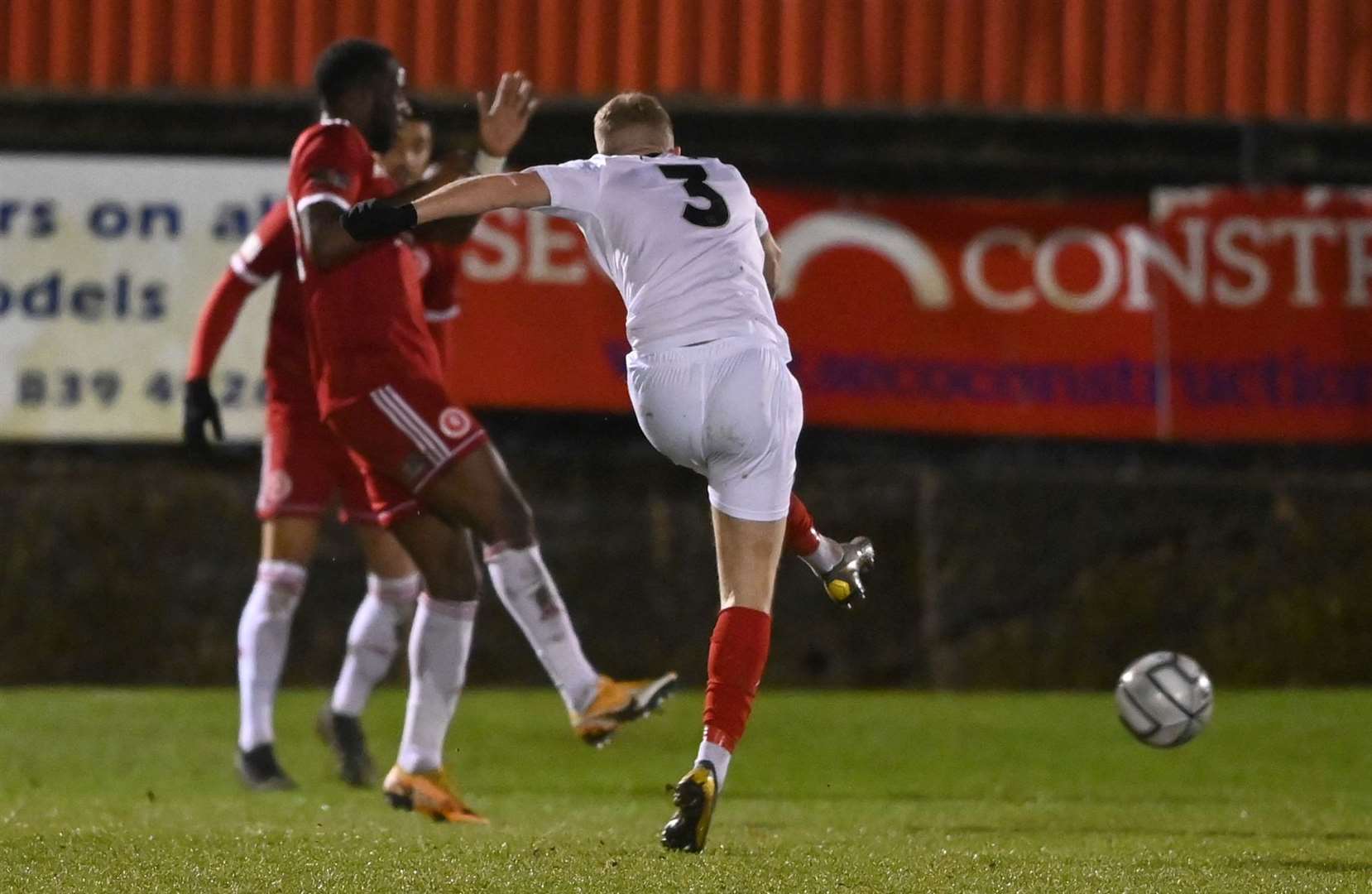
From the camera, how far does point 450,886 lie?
178 inches

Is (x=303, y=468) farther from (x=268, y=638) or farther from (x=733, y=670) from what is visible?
(x=733, y=670)

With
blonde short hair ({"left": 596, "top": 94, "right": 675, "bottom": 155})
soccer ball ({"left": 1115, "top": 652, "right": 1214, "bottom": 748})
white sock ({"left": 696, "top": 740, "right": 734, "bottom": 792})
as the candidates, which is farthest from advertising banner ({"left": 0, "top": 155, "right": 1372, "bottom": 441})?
white sock ({"left": 696, "top": 740, "right": 734, "bottom": 792})

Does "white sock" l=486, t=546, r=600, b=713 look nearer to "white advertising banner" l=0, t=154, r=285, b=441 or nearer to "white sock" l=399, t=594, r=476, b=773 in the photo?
"white sock" l=399, t=594, r=476, b=773

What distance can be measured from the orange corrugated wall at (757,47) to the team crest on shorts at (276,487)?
480 cm

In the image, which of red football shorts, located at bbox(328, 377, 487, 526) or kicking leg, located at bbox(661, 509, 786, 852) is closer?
kicking leg, located at bbox(661, 509, 786, 852)

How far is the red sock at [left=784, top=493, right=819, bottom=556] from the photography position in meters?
5.91

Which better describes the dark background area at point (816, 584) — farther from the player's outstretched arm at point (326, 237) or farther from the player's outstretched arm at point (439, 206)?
the player's outstretched arm at point (439, 206)

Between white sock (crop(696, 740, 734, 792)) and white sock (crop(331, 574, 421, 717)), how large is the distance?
2640 millimetres

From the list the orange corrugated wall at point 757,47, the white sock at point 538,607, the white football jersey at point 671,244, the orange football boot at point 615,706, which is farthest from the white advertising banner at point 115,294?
the white football jersey at point 671,244

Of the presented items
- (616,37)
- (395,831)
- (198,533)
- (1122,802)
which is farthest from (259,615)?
(616,37)

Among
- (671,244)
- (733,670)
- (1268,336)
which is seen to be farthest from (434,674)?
(1268,336)

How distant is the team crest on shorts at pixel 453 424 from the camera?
6324 millimetres

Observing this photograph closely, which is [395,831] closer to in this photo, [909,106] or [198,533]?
[198,533]

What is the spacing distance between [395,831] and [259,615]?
6.53 feet
